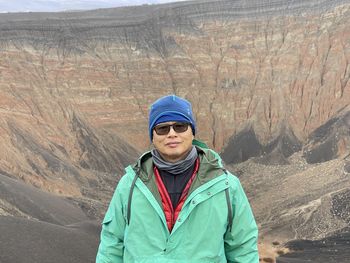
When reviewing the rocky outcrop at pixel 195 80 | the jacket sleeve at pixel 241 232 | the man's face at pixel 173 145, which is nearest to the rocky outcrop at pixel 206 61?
the rocky outcrop at pixel 195 80

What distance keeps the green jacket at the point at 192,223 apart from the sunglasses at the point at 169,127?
0.32 meters

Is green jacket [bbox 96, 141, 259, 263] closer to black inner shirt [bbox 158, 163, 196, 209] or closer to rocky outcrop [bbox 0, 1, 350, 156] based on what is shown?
black inner shirt [bbox 158, 163, 196, 209]

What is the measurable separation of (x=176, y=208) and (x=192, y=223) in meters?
0.16

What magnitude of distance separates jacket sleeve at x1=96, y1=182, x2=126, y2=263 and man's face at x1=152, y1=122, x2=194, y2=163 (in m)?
0.52

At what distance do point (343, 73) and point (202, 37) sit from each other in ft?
35.3

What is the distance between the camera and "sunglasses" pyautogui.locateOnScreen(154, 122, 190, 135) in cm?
345

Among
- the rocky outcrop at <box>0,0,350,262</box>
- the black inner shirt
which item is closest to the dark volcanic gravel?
the rocky outcrop at <box>0,0,350,262</box>

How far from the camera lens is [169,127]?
11.3ft

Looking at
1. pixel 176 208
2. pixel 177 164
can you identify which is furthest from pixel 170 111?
pixel 176 208

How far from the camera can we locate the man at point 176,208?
3.24m

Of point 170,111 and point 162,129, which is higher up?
point 170,111

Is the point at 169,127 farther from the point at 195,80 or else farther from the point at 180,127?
Result: the point at 195,80

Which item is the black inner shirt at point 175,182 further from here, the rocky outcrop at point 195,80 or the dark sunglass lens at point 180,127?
the rocky outcrop at point 195,80

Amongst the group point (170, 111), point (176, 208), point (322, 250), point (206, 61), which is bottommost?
point (322, 250)
